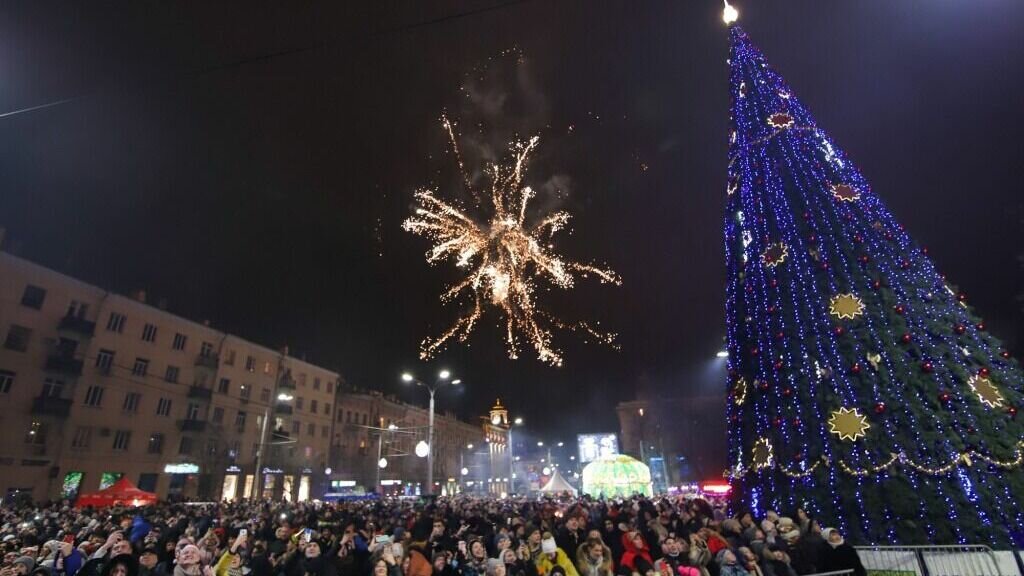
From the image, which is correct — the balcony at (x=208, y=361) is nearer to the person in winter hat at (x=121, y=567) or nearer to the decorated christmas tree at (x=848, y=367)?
the person in winter hat at (x=121, y=567)

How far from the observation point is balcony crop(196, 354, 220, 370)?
38834 millimetres

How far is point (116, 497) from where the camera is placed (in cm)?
2225

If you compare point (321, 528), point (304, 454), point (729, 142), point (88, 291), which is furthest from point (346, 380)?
point (729, 142)

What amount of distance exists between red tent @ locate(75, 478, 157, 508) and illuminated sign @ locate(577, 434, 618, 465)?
56022 mm

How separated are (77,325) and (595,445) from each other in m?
60.2

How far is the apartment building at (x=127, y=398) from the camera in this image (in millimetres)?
27500

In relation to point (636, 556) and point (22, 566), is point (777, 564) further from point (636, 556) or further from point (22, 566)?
point (22, 566)

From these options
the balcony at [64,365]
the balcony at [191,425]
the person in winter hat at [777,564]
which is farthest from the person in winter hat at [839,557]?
the balcony at [191,425]

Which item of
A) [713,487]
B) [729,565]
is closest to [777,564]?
[729,565]

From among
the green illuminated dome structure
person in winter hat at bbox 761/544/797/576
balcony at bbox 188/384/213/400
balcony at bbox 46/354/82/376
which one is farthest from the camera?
balcony at bbox 188/384/213/400

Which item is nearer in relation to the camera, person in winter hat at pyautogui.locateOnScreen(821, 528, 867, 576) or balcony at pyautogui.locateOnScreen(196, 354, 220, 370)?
person in winter hat at pyautogui.locateOnScreen(821, 528, 867, 576)

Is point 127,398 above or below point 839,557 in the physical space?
above

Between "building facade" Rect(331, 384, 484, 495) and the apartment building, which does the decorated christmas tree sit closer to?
the apartment building

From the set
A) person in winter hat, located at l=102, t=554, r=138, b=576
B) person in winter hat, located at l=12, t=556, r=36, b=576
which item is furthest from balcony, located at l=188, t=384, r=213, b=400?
person in winter hat, located at l=102, t=554, r=138, b=576
